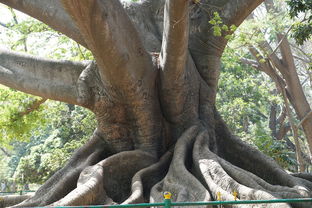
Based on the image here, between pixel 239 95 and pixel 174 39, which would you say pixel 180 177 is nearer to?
pixel 174 39

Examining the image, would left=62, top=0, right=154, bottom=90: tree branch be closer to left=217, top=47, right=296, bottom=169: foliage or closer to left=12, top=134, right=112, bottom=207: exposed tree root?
left=12, top=134, right=112, bottom=207: exposed tree root

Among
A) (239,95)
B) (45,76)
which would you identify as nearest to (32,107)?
(45,76)

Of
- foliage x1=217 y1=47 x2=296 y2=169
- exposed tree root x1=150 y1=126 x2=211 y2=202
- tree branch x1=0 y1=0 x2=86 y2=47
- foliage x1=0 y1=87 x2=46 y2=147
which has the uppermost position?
foliage x1=217 y1=47 x2=296 y2=169

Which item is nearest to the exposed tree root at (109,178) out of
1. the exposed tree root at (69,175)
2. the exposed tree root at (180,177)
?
the exposed tree root at (180,177)

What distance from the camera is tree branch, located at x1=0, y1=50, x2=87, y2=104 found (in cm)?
723

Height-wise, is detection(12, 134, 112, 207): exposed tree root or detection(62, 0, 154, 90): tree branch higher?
detection(62, 0, 154, 90): tree branch

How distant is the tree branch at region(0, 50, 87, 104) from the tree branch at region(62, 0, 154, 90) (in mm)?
1147

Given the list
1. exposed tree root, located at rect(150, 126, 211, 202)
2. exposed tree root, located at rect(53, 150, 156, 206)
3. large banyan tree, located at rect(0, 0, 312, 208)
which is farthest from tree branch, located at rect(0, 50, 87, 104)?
exposed tree root, located at rect(150, 126, 211, 202)

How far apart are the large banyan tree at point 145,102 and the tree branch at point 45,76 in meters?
0.02

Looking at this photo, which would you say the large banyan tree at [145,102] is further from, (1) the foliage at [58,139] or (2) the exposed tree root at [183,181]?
(1) the foliage at [58,139]

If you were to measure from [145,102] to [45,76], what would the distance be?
1965mm

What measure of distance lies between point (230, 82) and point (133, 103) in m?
13.1

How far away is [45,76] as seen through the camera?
23.9 ft

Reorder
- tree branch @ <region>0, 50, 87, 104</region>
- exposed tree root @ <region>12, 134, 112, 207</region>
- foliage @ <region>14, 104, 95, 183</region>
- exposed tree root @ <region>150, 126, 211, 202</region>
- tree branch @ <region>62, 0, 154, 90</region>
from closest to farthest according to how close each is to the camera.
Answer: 1. tree branch @ <region>62, 0, 154, 90</region>
2. exposed tree root @ <region>150, 126, 211, 202</region>
3. exposed tree root @ <region>12, 134, 112, 207</region>
4. tree branch @ <region>0, 50, 87, 104</region>
5. foliage @ <region>14, 104, 95, 183</region>
